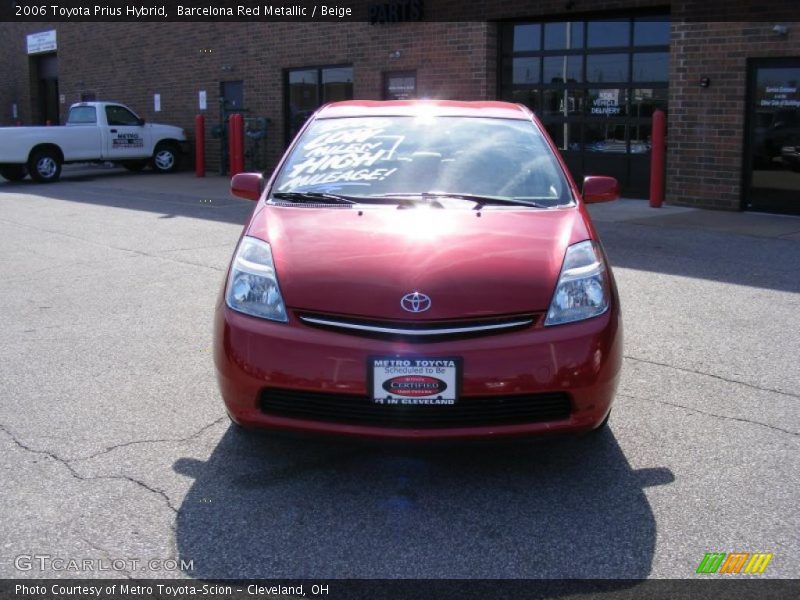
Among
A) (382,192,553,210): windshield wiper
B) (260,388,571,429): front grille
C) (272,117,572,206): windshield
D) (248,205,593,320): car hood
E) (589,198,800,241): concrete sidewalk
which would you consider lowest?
(589,198,800,241): concrete sidewalk

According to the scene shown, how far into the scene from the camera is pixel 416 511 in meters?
3.52

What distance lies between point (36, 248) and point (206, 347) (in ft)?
17.7

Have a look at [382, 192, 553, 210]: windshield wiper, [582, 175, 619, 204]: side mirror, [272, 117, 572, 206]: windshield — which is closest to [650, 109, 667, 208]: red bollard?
[582, 175, 619, 204]: side mirror

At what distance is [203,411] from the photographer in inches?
184

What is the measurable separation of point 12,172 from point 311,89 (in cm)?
707

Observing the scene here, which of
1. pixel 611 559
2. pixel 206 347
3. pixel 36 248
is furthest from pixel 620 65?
pixel 611 559

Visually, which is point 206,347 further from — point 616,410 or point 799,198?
point 799,198

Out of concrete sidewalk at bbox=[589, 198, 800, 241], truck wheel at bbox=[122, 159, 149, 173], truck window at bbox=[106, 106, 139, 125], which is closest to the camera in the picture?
concrete sidewalk at bbox=[589, 198, 800, 241]

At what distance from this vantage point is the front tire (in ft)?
74.5

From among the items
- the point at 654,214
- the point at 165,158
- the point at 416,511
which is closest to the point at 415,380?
the point at 416,511

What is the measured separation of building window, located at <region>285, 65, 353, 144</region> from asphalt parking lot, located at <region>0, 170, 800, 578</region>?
13079mm

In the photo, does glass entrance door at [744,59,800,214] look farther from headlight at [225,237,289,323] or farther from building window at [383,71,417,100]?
headlight at [225,237,289,323]

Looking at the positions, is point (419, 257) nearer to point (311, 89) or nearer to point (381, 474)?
point (381, 474)

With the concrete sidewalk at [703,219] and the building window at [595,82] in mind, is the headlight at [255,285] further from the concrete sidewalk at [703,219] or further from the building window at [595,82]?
the building window at [595,82]
